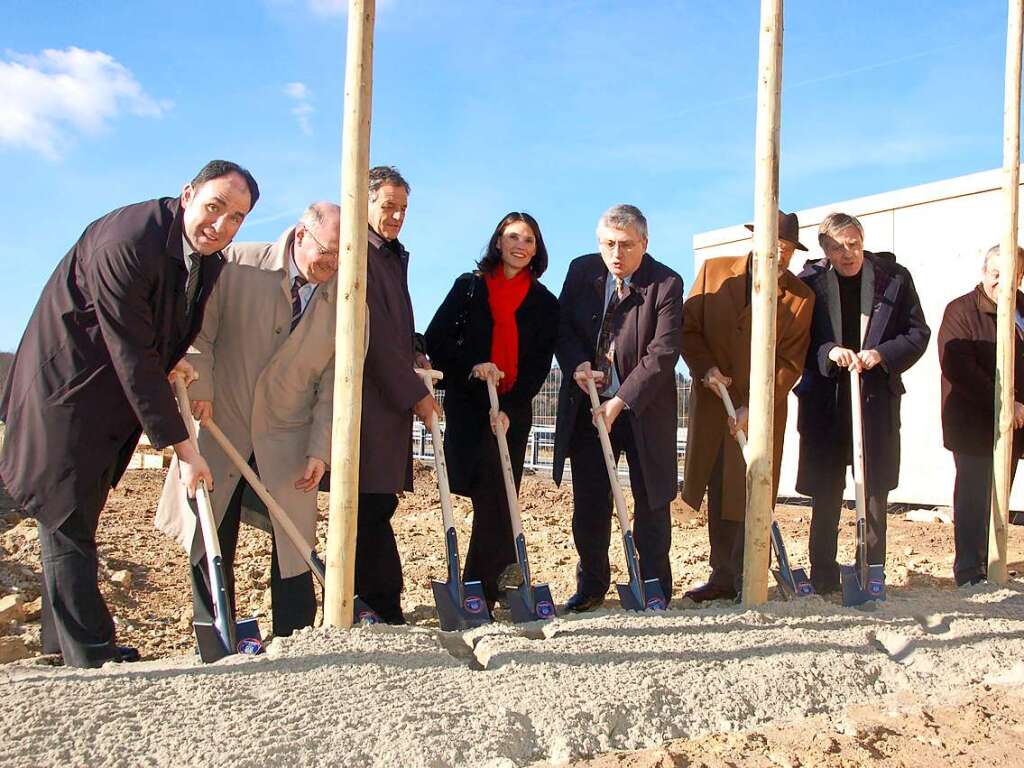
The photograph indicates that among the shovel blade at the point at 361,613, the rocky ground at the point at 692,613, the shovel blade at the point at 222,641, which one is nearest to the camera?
the rocky ground at the point at 692,613

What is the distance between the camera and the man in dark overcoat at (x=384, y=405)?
341 centimetres

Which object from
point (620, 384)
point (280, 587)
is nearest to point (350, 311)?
point (280, 587)

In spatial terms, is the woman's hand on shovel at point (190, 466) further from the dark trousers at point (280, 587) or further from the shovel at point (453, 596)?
the shovel at point (453, 596)

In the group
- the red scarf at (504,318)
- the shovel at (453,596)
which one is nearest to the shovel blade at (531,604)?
the shovel at (453,596)

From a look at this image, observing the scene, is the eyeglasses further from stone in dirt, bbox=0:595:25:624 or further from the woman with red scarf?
stone in dirt, bbox=0:595:25:624

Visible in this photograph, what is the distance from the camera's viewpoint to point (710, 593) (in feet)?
13.9

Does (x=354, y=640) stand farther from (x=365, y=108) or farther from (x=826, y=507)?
(x=826, y=507)

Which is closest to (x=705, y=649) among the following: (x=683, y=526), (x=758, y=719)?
(x=758, y=719)

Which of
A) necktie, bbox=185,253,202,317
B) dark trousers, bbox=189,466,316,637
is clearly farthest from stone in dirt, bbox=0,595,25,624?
necktie, bbox=185,253,202,317

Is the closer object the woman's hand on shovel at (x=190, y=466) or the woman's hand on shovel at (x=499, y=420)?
the woman's hand on shovel at (x=190, y=466)

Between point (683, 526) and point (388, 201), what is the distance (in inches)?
181

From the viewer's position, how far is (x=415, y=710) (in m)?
2.37

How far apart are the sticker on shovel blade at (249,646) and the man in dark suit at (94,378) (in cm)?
38

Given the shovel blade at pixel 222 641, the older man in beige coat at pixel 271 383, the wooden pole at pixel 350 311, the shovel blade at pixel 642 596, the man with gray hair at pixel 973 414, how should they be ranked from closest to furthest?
the shovel blade at pixel 222 641
the wooden pole at pixel 350 311
the older man in beige coat at pixel 271 383
the shovel blade at pixel 642 596
the man with gray hair at pixel 973 414
